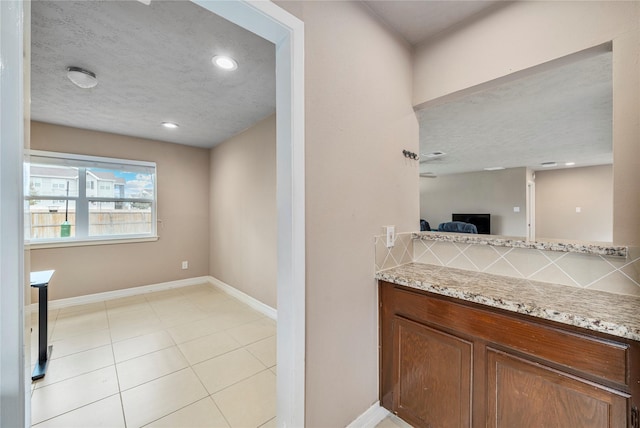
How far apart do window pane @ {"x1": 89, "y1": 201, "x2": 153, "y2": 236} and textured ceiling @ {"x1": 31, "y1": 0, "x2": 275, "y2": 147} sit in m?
1.12

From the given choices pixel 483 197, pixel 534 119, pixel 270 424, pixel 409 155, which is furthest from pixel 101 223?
pixel 483 197

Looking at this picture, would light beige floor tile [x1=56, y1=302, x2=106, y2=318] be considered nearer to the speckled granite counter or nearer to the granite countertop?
the granite countertop

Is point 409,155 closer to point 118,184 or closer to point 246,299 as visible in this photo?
point 246,299

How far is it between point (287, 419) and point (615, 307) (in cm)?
142

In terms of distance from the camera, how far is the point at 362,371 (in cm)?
143

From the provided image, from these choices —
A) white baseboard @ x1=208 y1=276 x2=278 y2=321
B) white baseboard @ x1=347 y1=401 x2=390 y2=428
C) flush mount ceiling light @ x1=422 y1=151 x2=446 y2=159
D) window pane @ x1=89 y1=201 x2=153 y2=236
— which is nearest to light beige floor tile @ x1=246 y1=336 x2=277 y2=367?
white baseboard @ x1=208 y1=276 x2=278 y2=321

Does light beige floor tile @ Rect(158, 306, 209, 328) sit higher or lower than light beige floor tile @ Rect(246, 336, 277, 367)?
higher

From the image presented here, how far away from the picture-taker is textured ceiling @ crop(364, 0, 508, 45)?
1.41 metres

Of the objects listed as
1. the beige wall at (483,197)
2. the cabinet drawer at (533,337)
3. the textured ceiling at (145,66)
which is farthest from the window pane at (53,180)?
the beige wall at (483,197)

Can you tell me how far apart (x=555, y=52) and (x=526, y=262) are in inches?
42.3

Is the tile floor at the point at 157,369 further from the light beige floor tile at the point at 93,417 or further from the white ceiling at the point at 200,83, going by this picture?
the white ceiling at the point at 200,83

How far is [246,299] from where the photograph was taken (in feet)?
11.4

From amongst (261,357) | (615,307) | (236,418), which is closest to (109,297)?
(261,357)

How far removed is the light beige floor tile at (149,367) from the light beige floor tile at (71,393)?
64 millimetres
